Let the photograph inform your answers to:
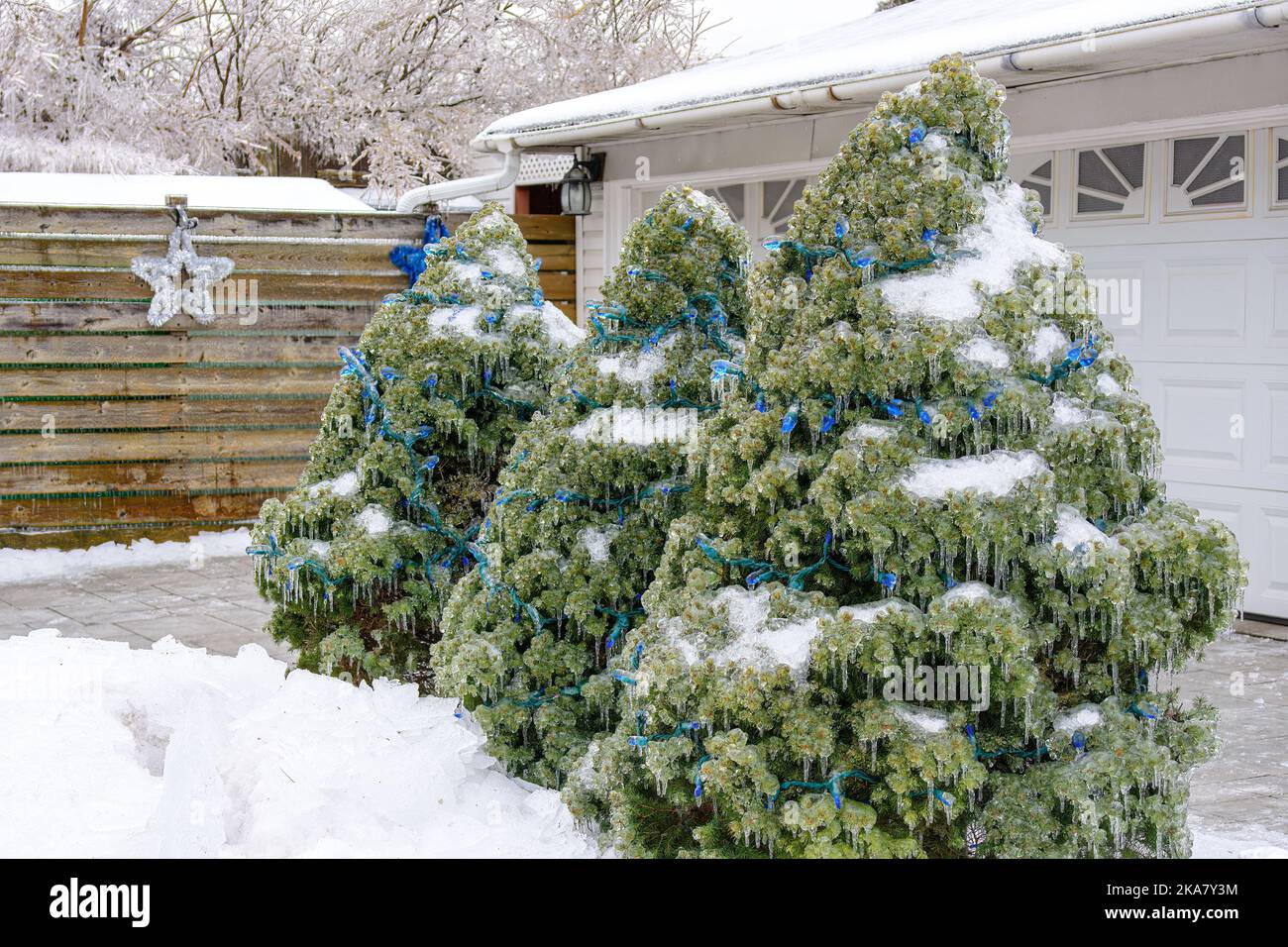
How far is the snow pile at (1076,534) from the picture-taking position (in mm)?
3117

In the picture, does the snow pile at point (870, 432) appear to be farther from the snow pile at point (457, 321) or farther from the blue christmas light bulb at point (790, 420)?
the snow pile at point (457, 321)

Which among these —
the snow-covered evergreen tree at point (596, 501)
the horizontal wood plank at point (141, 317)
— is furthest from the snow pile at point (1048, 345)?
the horizontal wood plank at point (141, 317)

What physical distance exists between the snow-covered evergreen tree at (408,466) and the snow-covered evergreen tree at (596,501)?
0.67 meters

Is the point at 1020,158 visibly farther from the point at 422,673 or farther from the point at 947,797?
the point at 947,797

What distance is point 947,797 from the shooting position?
9.87 ft

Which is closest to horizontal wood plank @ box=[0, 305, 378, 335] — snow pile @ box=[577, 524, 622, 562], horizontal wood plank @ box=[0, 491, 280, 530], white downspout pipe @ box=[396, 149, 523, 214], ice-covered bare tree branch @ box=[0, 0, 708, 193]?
white downspout pipe @ box=[396, 149, 523, 214]

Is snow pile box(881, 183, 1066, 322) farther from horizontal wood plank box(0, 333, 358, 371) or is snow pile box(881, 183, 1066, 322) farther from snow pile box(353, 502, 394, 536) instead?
horizontal wood plank box(0, 333, 358, 371)

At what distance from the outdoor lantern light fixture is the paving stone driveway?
14.1 feet

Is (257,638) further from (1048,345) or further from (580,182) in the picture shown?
(580,182)

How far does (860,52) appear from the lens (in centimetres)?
859

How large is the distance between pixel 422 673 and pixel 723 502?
6.71ft

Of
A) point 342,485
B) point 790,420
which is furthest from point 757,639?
point 342,485

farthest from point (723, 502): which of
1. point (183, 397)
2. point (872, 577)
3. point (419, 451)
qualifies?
point (183, 397)

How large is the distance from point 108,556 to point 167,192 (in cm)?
283
